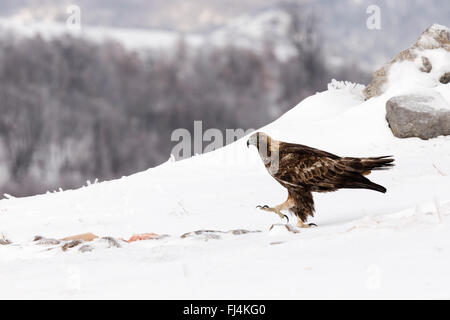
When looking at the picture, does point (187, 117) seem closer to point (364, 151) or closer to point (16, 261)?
point (364, 151)

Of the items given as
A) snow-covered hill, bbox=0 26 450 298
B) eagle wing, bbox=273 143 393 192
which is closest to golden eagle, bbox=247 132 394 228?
eagle wing, bbox=273 143 393 192

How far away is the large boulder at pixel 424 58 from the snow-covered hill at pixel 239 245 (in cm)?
317

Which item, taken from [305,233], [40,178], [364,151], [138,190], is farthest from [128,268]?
[40,178]

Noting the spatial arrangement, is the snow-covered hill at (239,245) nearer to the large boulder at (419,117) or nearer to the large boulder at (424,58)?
the large boulder at (419,117)

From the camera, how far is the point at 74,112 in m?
19.5

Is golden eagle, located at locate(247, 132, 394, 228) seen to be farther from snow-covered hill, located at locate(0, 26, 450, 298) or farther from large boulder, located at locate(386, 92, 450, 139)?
large boulder, located at locate(386, 92, 450, 139)

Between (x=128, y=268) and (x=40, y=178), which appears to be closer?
(x=128, y=268)

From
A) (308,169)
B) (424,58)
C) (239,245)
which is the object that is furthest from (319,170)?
(424,58)

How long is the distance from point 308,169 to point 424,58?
806 cm

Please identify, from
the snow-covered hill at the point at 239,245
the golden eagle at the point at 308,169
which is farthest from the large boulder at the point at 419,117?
the golden eagle at the point at 308,169

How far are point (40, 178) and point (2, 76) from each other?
421cm

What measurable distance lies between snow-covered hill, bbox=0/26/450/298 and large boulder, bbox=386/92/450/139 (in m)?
1.21

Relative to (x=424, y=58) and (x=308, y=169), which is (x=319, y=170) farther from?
(x=424, y=58)
